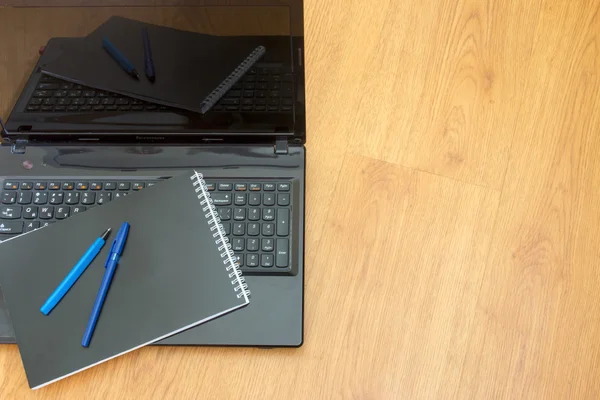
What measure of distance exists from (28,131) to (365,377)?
526 millimetres

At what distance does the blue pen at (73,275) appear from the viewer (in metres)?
0.61

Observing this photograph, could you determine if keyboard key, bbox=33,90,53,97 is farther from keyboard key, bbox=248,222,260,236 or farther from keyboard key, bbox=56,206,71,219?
keyboard key, bbox=248,222,260,236

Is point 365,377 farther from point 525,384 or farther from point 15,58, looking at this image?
point 15,58

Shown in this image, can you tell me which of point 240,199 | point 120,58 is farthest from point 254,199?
point 120,58

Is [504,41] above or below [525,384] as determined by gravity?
above

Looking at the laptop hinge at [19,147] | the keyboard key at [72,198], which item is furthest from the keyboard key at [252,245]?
the laptop hinge at [19,147]

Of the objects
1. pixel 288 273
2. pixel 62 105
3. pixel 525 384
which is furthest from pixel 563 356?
pixel 62 105

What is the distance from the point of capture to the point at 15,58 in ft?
2.10

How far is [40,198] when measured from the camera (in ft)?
2.19

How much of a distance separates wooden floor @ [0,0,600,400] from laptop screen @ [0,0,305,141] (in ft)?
0.15

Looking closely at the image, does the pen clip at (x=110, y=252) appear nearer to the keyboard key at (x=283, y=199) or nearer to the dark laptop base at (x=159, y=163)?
the dark laptop base at (x=159, y=163)

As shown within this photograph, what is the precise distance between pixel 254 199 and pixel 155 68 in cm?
20

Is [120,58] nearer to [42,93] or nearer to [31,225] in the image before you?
[42,93]

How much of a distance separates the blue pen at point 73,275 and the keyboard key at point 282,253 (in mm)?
209
